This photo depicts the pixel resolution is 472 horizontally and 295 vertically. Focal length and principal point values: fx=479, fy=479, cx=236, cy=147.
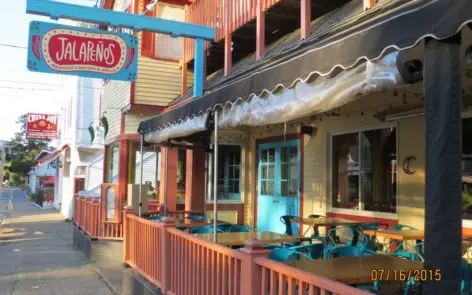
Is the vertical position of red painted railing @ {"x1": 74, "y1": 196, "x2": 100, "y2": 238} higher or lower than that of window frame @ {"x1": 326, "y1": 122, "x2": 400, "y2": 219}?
lower

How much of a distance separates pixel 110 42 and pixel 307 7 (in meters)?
3.49

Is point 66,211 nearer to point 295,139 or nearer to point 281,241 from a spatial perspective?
point 295,139

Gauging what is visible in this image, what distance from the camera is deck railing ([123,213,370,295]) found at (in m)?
3.30

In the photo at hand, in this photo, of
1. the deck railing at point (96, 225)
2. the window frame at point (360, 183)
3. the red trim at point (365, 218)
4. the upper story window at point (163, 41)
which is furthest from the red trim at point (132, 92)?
the red trim at point (365, 218)

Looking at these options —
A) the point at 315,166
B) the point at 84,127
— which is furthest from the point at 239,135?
the point at 84,127

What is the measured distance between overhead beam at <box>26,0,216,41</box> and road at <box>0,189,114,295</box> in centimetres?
452

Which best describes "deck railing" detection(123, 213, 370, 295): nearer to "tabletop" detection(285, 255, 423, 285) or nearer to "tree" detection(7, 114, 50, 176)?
"tabletop" detection(285, 255, 423, 285)

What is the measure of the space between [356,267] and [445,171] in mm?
1702

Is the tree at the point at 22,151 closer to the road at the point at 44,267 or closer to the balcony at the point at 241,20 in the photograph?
the road at the point at 44,267

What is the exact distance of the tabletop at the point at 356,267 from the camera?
11.7 ft

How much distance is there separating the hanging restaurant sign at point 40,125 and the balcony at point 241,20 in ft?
66.1

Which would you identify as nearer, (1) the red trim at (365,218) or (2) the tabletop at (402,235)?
(2) the tabletop at (402,235)

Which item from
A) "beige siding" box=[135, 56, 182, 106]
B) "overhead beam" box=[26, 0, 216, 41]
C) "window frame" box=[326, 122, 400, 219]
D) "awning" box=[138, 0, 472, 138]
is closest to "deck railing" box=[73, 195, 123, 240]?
"beige siding" box=[135, 56, 182, 106]

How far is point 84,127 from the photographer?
2127 cm
